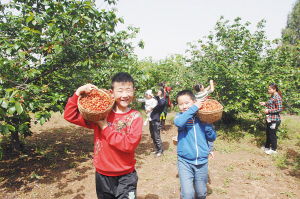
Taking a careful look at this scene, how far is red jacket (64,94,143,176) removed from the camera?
6.66 feet

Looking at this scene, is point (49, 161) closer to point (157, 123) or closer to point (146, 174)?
point (146, 174)

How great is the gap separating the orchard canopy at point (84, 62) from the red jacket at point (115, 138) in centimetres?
67

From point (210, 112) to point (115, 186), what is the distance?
140 centimetres

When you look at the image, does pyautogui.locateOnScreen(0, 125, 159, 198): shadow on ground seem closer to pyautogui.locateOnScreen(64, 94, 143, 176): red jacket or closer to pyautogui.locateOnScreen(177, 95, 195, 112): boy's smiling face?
pyautogui.locateOnScreen(64, 94, 143, 176): red jacket

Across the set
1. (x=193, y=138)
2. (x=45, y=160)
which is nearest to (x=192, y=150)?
(x=193, y=138)

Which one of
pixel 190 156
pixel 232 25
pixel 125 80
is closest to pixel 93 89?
pixel 125 80

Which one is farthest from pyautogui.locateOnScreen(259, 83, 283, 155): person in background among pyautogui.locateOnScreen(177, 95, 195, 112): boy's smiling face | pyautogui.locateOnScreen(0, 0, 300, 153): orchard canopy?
pyautogui.locateOnScreen(177, 95, 195, 112): boy's smiling face

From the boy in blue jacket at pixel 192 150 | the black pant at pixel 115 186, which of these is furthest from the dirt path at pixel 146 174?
the black pant at pixel 115 186

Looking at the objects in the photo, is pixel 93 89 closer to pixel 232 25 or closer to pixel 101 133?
pixel 101 133

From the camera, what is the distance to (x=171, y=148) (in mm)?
7160

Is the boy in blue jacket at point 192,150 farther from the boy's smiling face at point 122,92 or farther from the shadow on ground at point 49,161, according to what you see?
the shadow on ground at point 49,161

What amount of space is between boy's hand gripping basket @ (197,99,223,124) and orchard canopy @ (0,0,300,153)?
2077 millimetres

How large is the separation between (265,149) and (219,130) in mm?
2476

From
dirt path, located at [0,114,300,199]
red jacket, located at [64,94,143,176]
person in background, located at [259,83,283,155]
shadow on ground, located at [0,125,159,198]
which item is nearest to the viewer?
red jacket, located at [64,94,143,176]
